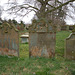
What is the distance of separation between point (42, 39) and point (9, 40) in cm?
178

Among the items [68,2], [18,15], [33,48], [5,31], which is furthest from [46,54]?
[18,15]

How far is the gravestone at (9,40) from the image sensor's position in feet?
14.9

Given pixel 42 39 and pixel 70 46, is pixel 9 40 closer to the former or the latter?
pixel 42 39

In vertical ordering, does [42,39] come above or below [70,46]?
above

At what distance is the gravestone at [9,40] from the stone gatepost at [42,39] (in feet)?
2.64

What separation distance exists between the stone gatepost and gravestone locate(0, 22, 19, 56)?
2.64 ft

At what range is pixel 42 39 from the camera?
4.40 m

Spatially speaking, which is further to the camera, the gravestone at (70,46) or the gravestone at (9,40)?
the gravestone at (9,40)

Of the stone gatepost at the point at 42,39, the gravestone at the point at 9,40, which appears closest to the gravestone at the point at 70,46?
the stone gatepost at the point at 42,39

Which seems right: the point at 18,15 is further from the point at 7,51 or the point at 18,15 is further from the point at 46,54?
the point at 46,54

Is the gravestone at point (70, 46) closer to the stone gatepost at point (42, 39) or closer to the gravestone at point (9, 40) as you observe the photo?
the stone gatepost at point (42, 39)

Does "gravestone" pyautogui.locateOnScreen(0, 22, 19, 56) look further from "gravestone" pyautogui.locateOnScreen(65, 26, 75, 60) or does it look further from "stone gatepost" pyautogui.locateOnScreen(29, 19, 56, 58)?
"gravestone" pyautogui.locateOnScreen(65, 26, 75, 60)

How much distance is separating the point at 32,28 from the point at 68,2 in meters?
4.73

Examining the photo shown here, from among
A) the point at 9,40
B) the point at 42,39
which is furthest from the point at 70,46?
the point at 9,40
